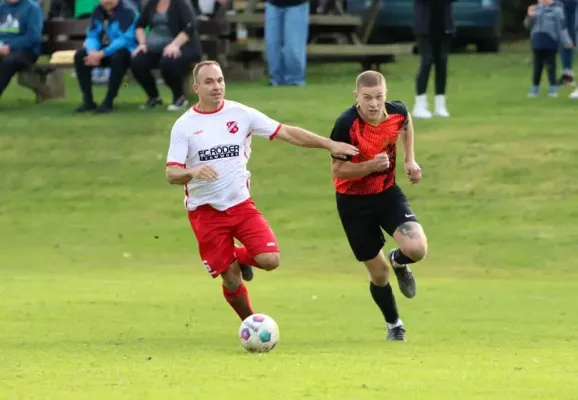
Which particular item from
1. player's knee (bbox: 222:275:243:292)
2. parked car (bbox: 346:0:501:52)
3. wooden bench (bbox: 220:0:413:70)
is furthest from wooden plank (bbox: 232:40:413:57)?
player's knee (bbox: 222:275:243:292)

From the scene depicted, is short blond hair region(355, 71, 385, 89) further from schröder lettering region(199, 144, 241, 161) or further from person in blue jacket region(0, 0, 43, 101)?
person in blue jacket region(0, 0, 43, 101)

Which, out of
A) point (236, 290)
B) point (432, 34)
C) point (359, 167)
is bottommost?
point (432, 34)

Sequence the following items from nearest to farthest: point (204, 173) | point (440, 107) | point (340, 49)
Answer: point (204, 173) < point (440, 107) < point (340, 49)

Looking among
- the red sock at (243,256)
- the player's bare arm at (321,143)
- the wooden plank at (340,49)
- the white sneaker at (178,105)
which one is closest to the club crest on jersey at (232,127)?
the player's bare arm at (321,143)

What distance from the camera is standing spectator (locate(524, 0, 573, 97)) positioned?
2433cm

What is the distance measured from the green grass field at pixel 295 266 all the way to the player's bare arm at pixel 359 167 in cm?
126

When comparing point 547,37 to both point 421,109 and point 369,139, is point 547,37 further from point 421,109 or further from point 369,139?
point 369,139

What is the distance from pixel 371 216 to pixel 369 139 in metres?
0.61

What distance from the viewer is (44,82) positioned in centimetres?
2522

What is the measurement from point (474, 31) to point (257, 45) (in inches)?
265

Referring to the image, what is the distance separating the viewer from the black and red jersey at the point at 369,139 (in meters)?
11.0

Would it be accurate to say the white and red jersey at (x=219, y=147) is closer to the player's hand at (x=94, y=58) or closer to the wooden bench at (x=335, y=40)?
the player's hand at (x=94, y=58)

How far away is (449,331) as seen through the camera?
11570 millimetres

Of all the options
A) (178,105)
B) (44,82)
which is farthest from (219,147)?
(44,82)
